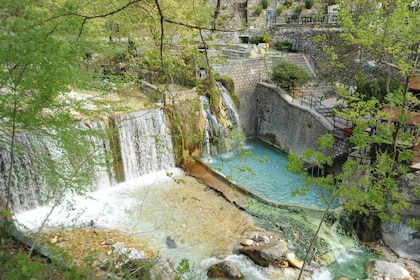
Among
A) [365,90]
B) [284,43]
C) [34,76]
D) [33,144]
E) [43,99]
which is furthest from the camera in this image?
[284,43]

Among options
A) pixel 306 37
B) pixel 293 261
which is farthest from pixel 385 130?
pixel 306 37

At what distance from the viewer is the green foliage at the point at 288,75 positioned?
1579 cm

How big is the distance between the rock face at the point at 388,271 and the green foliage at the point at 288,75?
901 cm

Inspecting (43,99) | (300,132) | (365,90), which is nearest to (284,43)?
(300,132)

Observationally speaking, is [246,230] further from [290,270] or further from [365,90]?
[365,90]

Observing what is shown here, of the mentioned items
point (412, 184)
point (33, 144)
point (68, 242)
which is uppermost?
point (33, 144)

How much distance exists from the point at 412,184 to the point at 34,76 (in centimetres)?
901

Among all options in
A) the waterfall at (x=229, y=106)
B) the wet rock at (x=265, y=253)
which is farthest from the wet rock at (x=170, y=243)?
the waterfall at (x=229, y=106)

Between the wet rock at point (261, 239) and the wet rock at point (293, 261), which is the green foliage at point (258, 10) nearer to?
the wet rock at point (261, 239)

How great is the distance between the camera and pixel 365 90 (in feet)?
39.9

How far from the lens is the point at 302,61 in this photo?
19.1 meters

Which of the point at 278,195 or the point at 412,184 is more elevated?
the point at 412,184

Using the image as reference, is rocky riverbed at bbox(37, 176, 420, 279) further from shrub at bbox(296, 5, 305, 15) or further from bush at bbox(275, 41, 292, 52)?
shrub at bbox(296, 5, 305, 15)

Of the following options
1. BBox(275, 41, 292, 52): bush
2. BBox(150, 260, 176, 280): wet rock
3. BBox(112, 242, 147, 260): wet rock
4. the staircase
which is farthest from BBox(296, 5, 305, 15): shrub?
BBox(150, 260, 176, 280): wet rock
